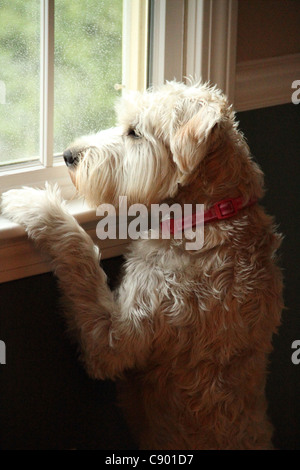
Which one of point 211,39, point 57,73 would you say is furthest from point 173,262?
point 211,39

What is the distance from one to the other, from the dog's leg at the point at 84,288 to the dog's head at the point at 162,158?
0.32 ft

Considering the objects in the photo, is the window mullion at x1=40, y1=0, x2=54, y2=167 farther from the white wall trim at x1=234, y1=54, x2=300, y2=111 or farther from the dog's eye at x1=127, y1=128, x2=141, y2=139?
the white wall trim at x1=234, y1=54, x2=300, y2=111

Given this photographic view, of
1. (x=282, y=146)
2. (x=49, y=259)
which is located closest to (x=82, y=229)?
(x=49, y=259)

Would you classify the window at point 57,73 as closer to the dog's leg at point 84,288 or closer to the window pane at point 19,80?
the window pane at point 19,80

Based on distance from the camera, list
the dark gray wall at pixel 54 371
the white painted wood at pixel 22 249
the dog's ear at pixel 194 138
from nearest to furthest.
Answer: the dog's ear at pixel 194 138 → the white painted wood at pixel 22 249 → the dark gray wall at pixel 54 371

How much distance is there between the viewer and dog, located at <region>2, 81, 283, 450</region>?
5.04 ft

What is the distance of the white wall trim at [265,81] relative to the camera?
205 centimetres

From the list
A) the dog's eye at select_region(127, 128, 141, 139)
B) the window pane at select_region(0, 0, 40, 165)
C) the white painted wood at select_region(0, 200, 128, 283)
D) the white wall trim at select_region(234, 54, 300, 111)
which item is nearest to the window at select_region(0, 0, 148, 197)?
the window pane at select_region(0, 0, 40, 165)

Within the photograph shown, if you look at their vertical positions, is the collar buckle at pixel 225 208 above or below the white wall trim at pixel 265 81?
below

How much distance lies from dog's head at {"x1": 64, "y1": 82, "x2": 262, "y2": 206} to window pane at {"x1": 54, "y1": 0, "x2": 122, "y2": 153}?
21 cm

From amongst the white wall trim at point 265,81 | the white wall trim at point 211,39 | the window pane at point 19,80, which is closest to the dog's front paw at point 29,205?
the window pane at point 19,80

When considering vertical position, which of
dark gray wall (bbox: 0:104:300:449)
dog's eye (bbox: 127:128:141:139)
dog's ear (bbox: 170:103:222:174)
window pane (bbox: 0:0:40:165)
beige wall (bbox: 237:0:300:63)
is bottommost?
dark gray wall (bbox: 0:104:300:449)

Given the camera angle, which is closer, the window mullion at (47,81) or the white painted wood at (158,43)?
the window mullion at (47,81)

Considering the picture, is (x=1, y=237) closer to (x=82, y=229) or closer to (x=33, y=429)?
(x=82, y=229)
